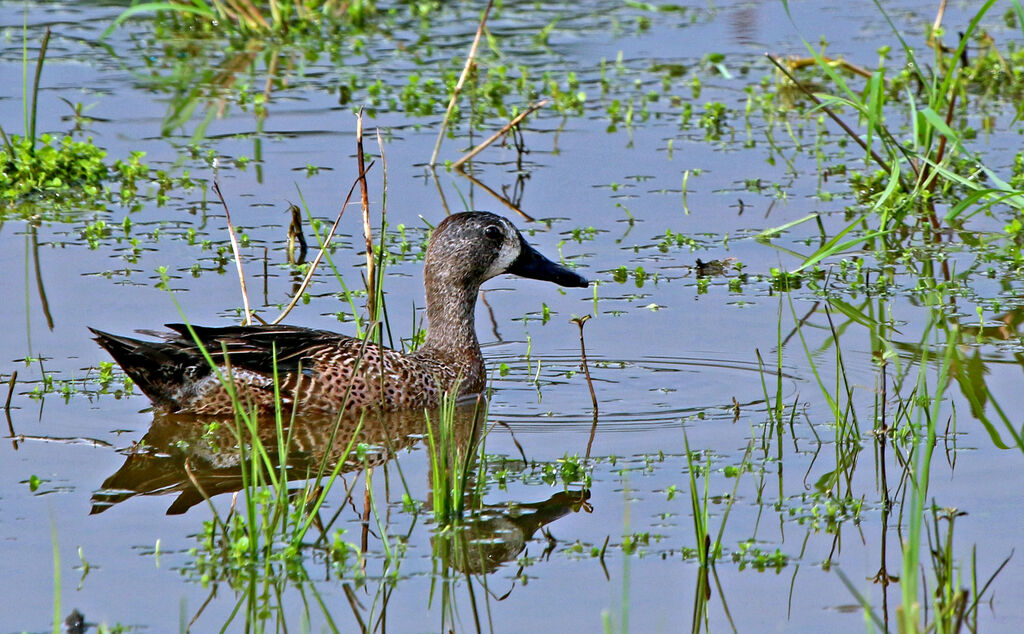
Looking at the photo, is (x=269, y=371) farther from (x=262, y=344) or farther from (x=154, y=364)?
(x=154, y=364)

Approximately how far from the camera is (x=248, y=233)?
8898 mm

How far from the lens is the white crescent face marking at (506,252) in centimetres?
728

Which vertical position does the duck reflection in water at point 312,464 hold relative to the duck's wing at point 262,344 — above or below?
below

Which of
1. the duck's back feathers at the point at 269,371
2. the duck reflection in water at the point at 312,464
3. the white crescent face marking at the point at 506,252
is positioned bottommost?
the duck reflection in water at the point at 312,464

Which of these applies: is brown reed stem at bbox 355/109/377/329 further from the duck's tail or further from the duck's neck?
the duck's tail

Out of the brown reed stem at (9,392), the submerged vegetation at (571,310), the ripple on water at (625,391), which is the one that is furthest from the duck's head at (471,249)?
the brown reed stem at (9,392)

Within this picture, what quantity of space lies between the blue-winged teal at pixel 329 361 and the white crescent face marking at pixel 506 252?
74 millimetres

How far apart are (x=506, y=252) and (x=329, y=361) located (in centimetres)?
112

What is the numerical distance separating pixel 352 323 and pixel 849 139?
4.50 m

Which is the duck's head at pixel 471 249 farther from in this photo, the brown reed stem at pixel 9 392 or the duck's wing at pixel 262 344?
the brown reed stem at pixel 9 392

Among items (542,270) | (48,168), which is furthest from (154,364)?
(48,168)

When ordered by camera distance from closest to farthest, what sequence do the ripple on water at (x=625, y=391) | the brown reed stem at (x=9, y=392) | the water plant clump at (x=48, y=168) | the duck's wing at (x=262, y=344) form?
→ the brown reed stem at (x=9, y=392), the duck's wing at (x=262, y=344), the ripple on water at (x=625, y=391), the water plant clump at (x=48, y=168)

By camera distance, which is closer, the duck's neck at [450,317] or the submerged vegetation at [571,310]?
the submerged vegetation at [571,310]

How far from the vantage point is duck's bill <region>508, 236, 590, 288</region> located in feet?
24.2
